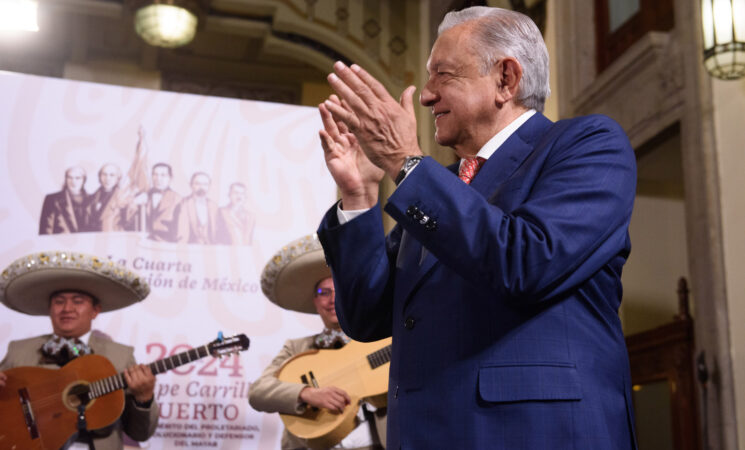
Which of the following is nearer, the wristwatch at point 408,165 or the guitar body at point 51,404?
the wristwatch at point 408,165

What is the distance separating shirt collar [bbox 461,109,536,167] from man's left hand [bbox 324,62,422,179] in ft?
0.78

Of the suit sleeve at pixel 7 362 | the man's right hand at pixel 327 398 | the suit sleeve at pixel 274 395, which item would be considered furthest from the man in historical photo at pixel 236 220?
the suit sleeve at pixel 7 362

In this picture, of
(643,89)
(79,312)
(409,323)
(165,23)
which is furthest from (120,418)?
(165,23)

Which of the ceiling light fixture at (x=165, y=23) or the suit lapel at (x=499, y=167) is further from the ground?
the ceiling light fixture at (x=165, y=23)

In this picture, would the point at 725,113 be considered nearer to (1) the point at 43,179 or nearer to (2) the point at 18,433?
(1) the point at 43,179

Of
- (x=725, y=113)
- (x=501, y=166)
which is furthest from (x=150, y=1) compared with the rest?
(x=501, y=166)

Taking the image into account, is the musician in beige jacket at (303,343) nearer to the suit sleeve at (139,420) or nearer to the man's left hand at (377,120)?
the suit sleeve at (139,420)

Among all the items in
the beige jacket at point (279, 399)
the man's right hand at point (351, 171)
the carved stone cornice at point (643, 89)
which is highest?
the carved stone cornice at point (643, 89)

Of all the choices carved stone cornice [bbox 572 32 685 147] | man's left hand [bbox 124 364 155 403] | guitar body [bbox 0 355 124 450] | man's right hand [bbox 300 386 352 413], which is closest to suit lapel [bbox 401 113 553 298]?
man's right hand [bbox 300 386 352 413]

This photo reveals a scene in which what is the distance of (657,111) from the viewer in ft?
19.0

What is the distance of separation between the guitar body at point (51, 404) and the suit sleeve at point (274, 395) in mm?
544

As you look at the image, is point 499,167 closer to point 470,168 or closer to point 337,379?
Result: point 470,168

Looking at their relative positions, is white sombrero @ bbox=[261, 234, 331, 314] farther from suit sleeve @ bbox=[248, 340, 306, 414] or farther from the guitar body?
the guitar body

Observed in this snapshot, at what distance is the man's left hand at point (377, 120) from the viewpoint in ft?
4.60
